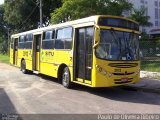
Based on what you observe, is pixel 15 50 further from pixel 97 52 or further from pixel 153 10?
pixel 153 10

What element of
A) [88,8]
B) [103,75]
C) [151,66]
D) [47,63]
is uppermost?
[88,8]

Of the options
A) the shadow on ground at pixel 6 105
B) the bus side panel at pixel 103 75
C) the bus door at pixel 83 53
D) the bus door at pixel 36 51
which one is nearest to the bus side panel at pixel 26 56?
the bus door at pixel 36 51

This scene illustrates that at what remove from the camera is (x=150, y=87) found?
1393cm

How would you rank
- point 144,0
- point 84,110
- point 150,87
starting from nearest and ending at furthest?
1. point 84,110
2. point 150,87
3. point 144,0

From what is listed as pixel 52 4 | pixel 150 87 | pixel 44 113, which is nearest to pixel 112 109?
pixel 44 113

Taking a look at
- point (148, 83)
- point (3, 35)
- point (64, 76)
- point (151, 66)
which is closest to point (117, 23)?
point (64, 76)

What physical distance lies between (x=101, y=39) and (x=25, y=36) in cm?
1121

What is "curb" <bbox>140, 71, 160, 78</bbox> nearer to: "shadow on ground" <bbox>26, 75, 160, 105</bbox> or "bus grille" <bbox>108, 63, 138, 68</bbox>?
"shadow on ground" <bbox>26, 75, 160, 105</bbox>

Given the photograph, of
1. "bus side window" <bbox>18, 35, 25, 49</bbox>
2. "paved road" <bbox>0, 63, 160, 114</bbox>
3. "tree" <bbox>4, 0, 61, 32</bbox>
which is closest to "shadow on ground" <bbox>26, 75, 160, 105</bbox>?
"paved road" <bbox>0, 63, 160, 114</bbox>

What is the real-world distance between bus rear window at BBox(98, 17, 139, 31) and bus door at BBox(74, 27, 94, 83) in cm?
53

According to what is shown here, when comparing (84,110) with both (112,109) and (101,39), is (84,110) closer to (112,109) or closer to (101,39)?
(112,109)

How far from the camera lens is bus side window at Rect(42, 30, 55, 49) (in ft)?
54.9

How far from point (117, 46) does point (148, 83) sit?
3408 mm

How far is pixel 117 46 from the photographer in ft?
41.3
